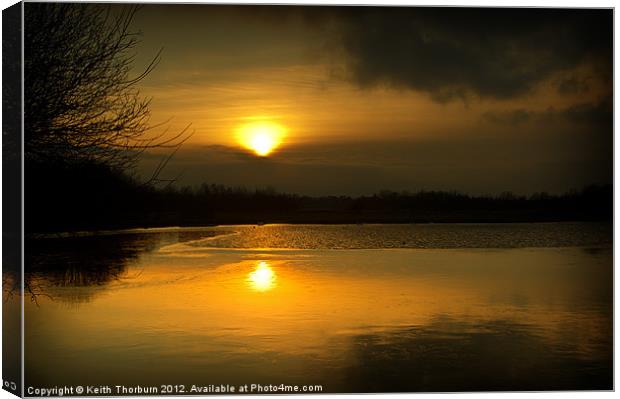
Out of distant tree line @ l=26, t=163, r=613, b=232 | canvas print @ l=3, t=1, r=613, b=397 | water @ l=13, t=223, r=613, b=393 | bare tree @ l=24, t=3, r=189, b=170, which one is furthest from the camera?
distant tree line @ l=26, t=163, r=613, b=232

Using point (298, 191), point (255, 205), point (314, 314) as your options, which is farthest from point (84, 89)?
point (314, 314)

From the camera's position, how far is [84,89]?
967 cm

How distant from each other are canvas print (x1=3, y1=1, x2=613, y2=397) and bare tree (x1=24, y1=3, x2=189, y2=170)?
2cm

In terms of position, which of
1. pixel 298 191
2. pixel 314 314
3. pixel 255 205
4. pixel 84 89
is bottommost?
pixel 314 314

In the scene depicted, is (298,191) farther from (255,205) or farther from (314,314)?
(314,314)

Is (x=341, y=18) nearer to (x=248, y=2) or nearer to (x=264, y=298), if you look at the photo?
(x=248, y=2)

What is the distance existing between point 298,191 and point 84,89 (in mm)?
2251

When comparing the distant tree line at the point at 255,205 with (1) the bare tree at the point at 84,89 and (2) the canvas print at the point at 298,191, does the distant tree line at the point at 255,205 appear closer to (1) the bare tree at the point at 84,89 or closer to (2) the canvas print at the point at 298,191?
(2) the canvas print at the point at 298,191

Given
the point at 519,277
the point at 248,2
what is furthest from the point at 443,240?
the point at 248,2

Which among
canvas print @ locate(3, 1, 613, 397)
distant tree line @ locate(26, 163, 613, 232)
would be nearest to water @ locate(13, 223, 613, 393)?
canvas print @ locate(3, 1, 613, 397)

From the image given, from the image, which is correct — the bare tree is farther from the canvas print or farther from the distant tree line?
the distant tree line

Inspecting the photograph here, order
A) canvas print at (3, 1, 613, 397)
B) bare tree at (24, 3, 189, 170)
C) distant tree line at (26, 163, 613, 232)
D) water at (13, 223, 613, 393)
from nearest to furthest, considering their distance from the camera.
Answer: water at (13, 223, 613, 393)
canvas print at (3, 1, 613, 397)
bare tree at (24, 3, 189, 170)
distant tree line at (26, 163, 613, 232)

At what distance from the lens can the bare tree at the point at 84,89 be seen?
938cm

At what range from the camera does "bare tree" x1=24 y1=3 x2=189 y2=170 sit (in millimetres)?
9375
